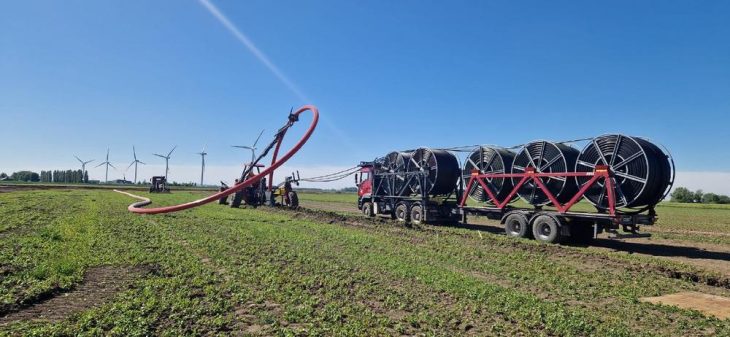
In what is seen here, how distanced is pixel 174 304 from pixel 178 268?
10.2 feet

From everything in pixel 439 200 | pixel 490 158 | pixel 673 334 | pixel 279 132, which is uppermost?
pixel 279 132

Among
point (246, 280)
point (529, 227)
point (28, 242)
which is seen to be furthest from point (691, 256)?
point (28, 242)

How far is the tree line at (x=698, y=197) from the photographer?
8269cm

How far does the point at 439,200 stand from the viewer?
25609 millimetres

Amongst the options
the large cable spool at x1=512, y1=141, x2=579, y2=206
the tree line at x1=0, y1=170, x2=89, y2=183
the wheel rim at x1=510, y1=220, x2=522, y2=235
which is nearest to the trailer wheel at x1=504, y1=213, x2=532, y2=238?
the wheel rim at x1=510, y1=220, x2=522, y2=235

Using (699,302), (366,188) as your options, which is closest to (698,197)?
(366,188)

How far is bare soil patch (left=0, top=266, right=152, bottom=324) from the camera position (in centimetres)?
659

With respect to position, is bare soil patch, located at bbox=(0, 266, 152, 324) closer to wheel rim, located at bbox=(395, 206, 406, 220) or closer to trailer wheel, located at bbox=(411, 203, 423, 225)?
trailer wheel, located at bbox=(411, 203, 423, 225)

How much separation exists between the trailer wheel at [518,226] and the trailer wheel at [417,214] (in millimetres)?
5974

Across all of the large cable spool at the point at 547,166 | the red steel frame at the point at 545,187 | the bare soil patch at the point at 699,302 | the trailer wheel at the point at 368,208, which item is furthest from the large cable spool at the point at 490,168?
the bare soil patch at the point at 699,302

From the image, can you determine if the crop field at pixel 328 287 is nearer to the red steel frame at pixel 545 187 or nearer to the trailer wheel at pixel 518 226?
the red steel frame at pixel 545 187

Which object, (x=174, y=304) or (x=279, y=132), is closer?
(x=174, y=304)

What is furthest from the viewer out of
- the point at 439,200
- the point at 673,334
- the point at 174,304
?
the point at 439,200

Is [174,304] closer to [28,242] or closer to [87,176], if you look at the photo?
[28,242]
